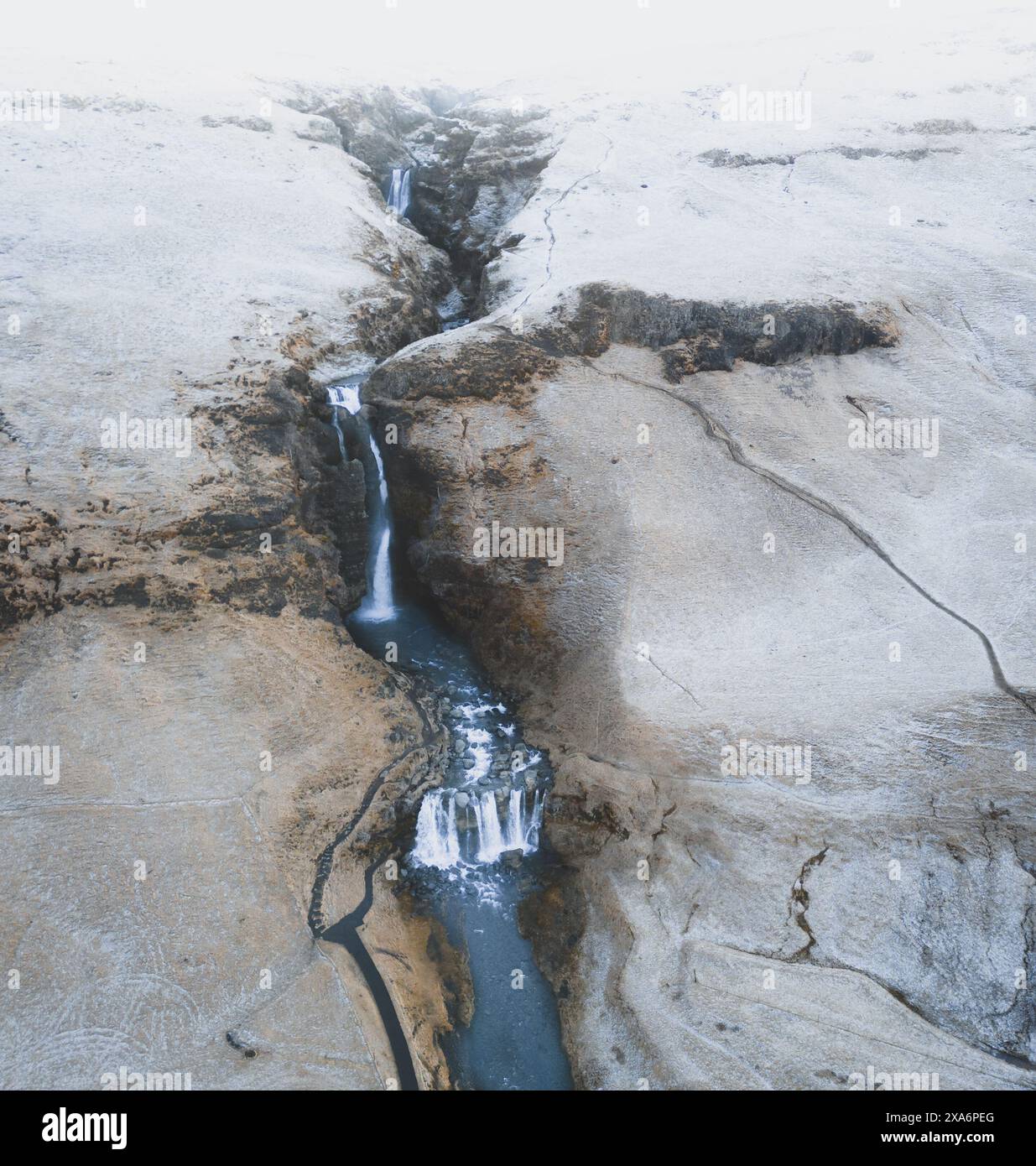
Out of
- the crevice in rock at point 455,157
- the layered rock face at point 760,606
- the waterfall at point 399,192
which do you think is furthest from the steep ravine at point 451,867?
the waterfall at point 399,192

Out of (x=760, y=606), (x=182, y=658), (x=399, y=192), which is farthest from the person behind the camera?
(x=399, y=192)

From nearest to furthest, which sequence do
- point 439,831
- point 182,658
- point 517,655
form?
point 439,831 → point 182,658 → point 517,655

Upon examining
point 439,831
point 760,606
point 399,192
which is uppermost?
point 399,192

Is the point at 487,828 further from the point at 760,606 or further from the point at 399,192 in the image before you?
the point at 399,192

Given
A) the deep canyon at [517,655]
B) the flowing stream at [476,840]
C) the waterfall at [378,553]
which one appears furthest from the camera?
the waterfall at [378,553]

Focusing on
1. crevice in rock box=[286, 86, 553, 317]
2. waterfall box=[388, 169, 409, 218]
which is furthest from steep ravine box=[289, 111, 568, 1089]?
waterfall box=[388, 169, 409, 218]

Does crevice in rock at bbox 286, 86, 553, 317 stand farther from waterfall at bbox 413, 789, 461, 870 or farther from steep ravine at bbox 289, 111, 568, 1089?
waterfall at bbox 413, 789, 461, 870

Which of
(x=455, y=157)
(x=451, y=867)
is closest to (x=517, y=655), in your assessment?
(x=451, y=867)

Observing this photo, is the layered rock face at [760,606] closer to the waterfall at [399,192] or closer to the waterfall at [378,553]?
the waterfall at [378,553]
